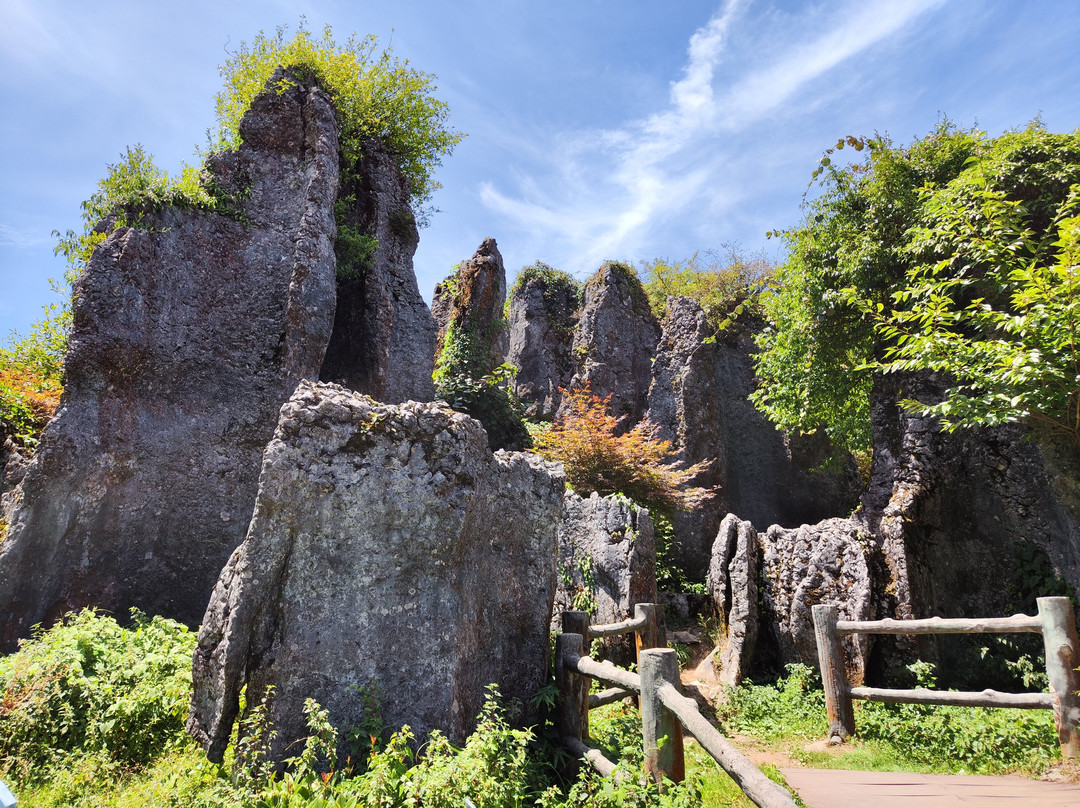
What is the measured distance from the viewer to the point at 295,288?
30.1 ft

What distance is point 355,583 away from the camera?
4.05 m

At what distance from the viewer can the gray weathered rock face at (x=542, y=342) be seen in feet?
65.6

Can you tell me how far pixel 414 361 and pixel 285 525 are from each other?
7.74 meters

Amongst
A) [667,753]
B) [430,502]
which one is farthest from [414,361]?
[667,753]

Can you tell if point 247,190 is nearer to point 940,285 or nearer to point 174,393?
point 174,393

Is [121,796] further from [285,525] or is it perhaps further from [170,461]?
[170,461]

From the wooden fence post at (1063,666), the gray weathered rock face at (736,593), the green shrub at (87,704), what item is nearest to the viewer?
the green shrub at (87,704)

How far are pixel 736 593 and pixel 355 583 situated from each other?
7.08 metres

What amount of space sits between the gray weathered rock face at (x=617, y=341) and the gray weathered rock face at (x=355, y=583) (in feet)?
42.4

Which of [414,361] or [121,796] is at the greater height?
[414,361]

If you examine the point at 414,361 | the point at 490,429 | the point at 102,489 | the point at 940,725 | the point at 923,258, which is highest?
the point at 923,258

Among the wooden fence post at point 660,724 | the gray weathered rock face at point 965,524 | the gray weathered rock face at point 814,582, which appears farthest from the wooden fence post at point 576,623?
the gray weathered rock face at point 965,524

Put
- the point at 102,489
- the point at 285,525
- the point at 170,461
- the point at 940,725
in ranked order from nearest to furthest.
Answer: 1. the point at 285,525
2. the point at 940,725
3. the point at 102,489
4. the point at 170,461

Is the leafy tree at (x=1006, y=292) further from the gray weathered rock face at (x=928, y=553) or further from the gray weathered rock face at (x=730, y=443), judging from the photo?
the gray weathered rock face at (x=730, y=443)
